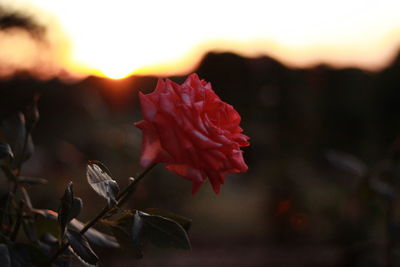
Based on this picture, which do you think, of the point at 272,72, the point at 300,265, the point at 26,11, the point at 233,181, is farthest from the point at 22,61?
the point at 233,181

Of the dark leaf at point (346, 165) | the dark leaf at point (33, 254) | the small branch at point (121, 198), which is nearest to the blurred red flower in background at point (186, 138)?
the small branch at point (121, 198)

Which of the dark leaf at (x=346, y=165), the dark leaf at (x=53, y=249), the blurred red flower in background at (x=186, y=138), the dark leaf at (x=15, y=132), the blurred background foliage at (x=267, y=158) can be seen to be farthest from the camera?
the blurred background foliage at (x=267, y=158)

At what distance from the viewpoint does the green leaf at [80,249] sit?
52 cm

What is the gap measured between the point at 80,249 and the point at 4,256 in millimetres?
67

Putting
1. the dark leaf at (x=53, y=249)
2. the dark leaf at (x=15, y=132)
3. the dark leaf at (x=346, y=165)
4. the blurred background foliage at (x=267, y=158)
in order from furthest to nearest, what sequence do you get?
the blurred background foliage at (x=267, y=158)
the dark leaf at (x=346, y=165)
the dark leaf at (x=15, y=132)
the dark leaf at (x=53, y=249)

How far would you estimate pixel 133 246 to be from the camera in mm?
561

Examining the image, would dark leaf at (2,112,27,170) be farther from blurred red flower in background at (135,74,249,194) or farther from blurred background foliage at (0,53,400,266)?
blurred background foliage at (0,53,400,266)

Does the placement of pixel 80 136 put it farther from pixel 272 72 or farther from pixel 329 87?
pixel 329 87

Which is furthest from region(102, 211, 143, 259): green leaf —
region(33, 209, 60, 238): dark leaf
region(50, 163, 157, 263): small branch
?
region(33, 209, 60, 238): dark leaf

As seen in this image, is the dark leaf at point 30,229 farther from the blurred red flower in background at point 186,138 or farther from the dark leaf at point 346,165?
the dark leaf at point 346,165

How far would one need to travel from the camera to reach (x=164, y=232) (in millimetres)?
537

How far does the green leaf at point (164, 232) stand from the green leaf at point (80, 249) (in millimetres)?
54

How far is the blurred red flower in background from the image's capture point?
494 mm

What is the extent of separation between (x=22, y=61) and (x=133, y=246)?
6.23 feet
